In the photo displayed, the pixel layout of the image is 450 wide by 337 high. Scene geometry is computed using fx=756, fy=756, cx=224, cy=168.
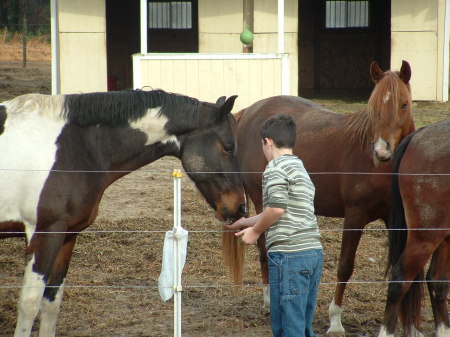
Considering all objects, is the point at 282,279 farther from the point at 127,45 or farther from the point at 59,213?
the point at 127,45

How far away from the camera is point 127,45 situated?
18281mm

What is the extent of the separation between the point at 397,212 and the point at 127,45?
1408cm

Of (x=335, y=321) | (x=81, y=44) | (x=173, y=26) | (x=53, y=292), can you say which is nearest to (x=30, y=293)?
(x=53, y=292)

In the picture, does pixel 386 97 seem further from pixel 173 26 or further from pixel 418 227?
pixel 173 26

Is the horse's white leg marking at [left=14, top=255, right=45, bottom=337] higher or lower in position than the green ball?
lower

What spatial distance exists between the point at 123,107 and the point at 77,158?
0.43 meters

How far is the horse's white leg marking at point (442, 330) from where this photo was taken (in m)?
5.05

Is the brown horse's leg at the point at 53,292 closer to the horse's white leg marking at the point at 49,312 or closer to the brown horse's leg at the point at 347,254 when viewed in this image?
the horse's white leg marking at the point at 49,312

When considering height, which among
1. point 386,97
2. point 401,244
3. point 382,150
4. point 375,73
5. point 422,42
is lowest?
point 401,244

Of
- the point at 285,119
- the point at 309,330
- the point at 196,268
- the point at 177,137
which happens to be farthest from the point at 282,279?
Result: the point at 196,268

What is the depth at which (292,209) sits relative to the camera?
3.91 metres

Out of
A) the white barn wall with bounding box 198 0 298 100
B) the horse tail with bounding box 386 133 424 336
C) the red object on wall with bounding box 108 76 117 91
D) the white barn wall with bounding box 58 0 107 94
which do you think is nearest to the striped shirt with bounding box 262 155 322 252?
the horse tail with bounding box 386 133 424 336

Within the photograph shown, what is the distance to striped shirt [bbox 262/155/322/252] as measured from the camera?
12.7 ft

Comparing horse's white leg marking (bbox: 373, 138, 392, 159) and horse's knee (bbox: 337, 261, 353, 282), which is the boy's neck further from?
horse's knee (bbox: 337, 261, 353, 282)
